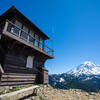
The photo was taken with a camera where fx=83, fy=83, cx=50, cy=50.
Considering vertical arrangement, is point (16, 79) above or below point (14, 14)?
below

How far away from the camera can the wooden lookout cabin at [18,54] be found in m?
8.87

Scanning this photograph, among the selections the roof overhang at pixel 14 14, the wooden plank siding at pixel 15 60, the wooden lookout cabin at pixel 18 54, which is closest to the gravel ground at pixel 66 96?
the wooden lookout cabin at pixel 18 54

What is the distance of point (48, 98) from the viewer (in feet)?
24.0

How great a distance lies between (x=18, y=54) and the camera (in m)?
10.7

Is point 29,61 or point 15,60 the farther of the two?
point 29,61

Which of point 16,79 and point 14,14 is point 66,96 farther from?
point 14,14

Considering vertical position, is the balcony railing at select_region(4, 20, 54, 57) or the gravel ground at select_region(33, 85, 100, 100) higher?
the balcony railing at select_region(4, 20, 54, 57)

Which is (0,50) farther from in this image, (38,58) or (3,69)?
(38,58)

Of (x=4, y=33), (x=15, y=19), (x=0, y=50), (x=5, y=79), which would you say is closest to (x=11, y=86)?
(x=5, y=79)

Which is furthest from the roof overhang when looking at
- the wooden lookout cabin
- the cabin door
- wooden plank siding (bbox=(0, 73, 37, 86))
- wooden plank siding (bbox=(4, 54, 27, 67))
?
wooden plank siding (bbox=(0, 73, 37, 86))

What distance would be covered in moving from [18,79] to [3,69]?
2215 millimetres

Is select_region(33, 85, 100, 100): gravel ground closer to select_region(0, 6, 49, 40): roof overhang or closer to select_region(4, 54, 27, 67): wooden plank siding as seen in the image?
select_region(4, 54, 27, 67): wooden plank siding

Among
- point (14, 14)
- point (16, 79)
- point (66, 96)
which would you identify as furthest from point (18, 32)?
point (66, 96)

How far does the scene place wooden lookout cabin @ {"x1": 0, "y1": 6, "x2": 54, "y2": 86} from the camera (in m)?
8.87
